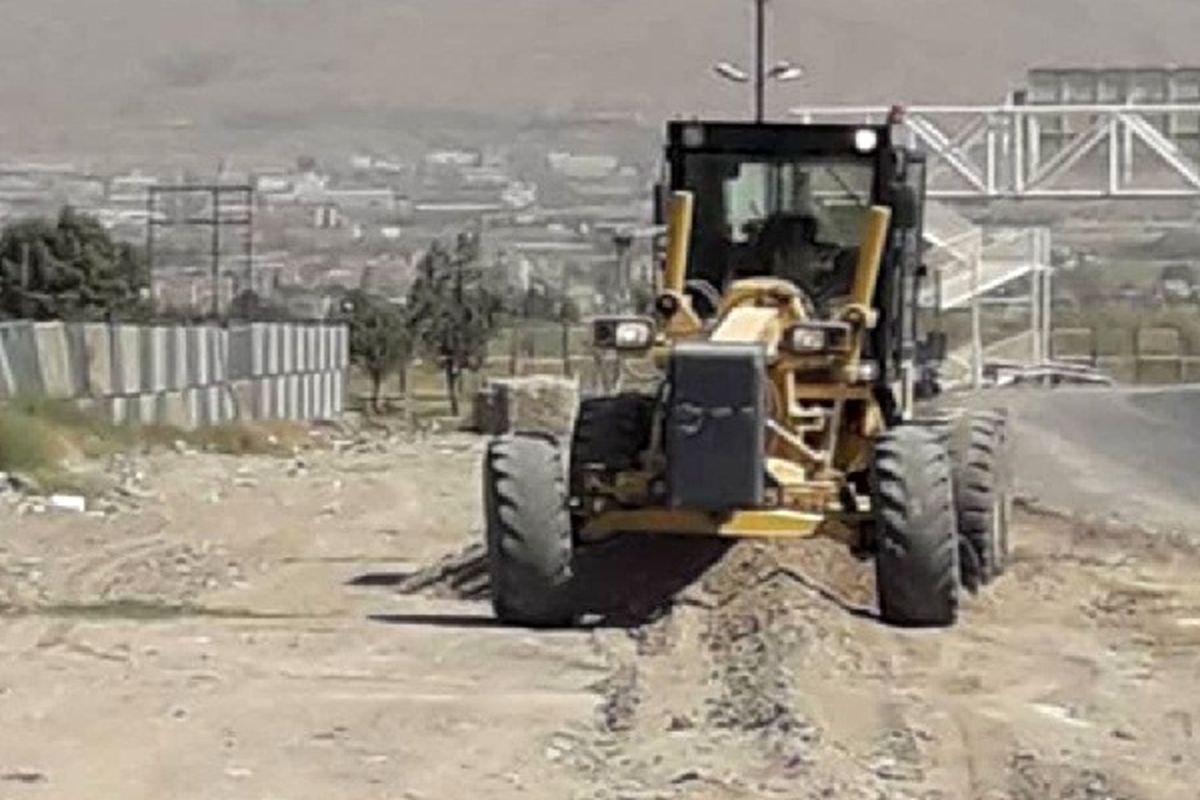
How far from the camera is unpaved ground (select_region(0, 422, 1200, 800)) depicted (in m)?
14.9

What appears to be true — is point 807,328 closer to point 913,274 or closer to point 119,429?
point 913,274

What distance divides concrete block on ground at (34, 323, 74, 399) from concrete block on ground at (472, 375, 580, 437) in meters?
7.53

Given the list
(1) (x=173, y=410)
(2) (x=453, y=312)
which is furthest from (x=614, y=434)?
(2) (x=453, y=312)

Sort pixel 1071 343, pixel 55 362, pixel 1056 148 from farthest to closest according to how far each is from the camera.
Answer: pixel 1071 343
pixel 1056 148
pixel 55 362

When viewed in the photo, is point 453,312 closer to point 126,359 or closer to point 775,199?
point 126,359

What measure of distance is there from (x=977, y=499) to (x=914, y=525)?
246 centimetres

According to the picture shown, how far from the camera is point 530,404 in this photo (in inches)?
2197

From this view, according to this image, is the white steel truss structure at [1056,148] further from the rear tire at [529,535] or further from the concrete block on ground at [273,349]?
the rear tire at [529,535]

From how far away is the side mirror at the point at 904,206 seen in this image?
22.5 metres

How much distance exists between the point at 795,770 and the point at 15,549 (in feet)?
48.5

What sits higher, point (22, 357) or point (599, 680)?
point (22, 357)

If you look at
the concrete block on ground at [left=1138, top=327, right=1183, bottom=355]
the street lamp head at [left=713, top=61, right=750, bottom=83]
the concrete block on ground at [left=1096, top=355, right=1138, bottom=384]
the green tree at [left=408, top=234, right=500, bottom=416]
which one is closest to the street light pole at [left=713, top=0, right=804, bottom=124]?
the street lamp head at [left=713, top=61, right=750, bottom=83]

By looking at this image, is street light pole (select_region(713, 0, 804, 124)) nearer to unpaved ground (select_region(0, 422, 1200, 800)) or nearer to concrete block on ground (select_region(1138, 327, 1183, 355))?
→ unpaved ground (select_region(0, 422, 1200, 800))

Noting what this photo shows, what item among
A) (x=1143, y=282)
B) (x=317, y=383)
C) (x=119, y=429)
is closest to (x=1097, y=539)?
(x=119, y=429)
